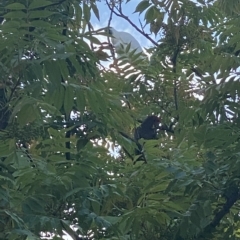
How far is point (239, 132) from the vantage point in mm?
→ 2791

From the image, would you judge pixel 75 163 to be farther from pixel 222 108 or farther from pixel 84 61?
pixel 222 108

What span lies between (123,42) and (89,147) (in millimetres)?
1219

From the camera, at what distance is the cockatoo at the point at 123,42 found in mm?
3871

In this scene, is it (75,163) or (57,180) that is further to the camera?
A: (75,163)

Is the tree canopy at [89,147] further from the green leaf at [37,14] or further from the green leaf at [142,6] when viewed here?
the green leaf at [142,6]

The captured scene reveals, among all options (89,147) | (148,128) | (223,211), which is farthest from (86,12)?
(148,128)

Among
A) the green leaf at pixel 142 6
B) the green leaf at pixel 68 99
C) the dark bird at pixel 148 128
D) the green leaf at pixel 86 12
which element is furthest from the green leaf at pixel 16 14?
the dark bird at pixel 148 128

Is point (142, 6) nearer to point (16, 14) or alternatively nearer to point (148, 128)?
point (16, 14)

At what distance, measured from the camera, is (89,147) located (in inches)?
119

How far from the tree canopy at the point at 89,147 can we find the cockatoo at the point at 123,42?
1.04ft

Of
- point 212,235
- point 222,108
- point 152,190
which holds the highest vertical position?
point 222,108

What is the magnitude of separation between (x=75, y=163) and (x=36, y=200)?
40 cm

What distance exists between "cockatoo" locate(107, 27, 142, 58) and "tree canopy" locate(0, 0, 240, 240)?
0.32 m

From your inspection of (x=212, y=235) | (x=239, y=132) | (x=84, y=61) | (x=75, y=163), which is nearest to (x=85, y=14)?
(x=84, y=61)
